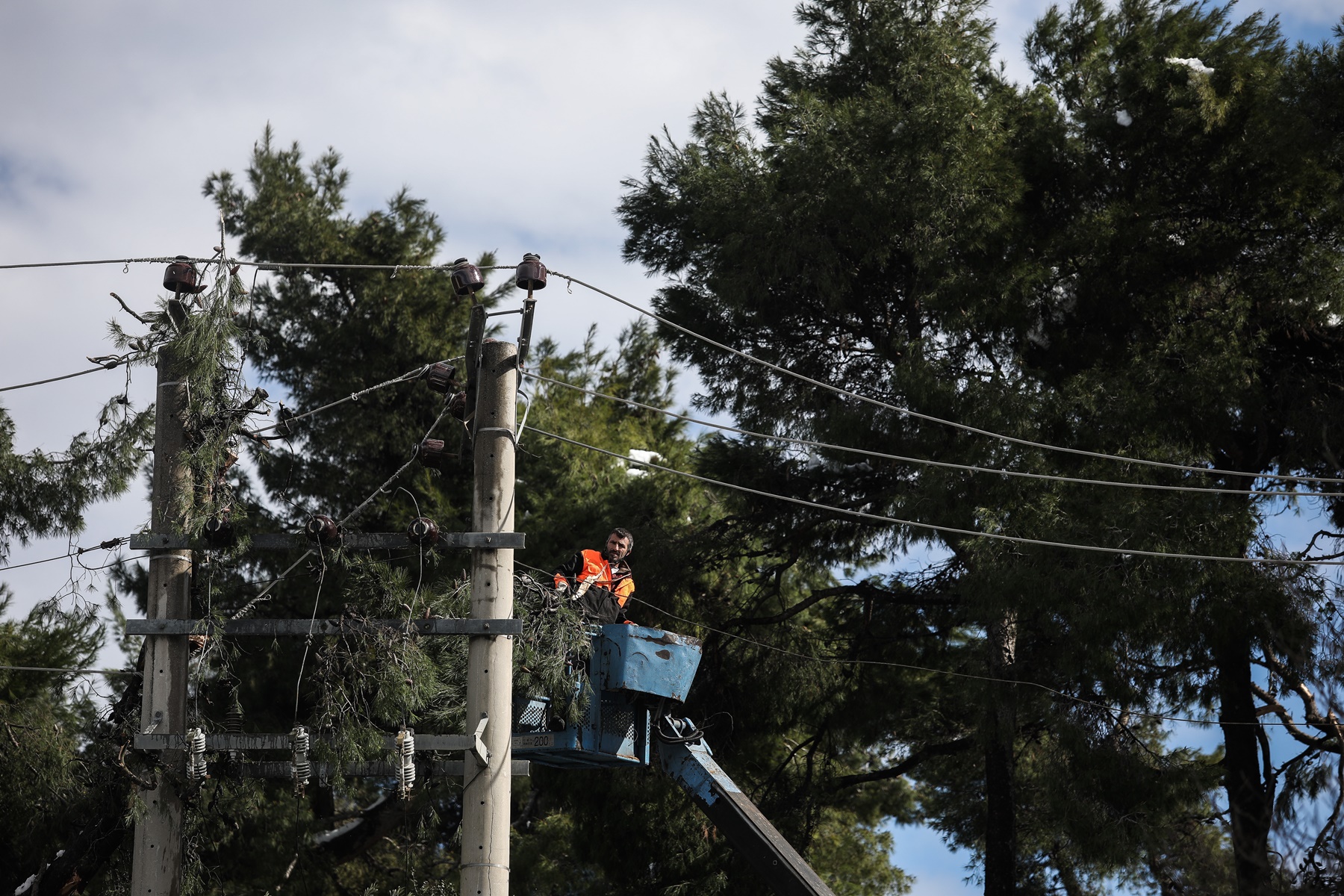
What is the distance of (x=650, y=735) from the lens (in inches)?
382

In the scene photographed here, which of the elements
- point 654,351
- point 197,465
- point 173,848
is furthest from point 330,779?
point 654,351

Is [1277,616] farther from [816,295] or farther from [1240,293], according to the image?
[816,295]

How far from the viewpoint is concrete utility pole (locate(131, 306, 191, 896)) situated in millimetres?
8312

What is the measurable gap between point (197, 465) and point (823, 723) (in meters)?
9.16

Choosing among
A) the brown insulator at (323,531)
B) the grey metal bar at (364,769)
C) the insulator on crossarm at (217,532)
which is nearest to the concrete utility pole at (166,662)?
the insulator on crossarm at (217,532)

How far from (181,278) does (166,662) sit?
233 cm

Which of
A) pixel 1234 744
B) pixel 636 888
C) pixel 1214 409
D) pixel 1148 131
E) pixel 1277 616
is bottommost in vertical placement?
pixel 636 888

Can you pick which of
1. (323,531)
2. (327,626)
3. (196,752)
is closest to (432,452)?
(323,531)

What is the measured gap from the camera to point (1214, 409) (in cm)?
1287

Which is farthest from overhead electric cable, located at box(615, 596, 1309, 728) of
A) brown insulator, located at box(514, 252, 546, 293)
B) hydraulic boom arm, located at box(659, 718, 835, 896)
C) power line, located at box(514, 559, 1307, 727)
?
brown insulator, located at box(514, 252, 546, 293)

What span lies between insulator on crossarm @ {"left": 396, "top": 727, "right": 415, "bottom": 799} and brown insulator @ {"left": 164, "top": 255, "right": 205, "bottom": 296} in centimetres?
304

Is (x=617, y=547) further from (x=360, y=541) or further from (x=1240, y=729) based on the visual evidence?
(x=1240, y=729)

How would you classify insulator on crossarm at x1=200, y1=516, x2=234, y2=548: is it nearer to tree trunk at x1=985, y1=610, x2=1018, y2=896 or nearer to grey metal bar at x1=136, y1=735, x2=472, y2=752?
grey metal bar at x1=136, y1=735, x2=472, y2=752

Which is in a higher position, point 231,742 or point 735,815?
point 231,742
